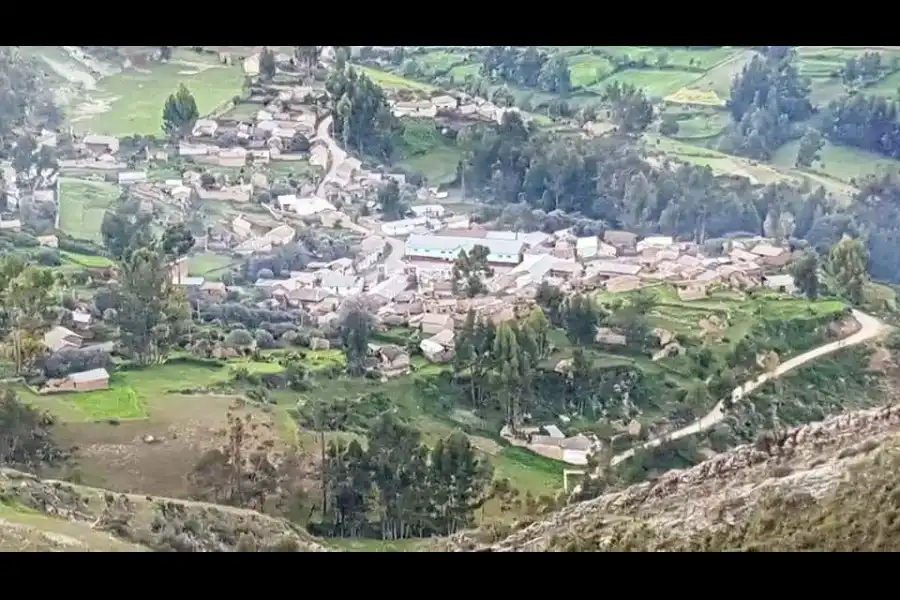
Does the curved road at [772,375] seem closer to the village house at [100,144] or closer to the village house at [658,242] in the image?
the village house at [658,242]

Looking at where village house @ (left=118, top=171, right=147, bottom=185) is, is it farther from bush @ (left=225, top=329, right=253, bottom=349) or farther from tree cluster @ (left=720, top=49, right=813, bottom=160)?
tree cluster @ (left=720, top=49, right=813, bottom=160)

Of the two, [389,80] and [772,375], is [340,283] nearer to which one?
[389,80]

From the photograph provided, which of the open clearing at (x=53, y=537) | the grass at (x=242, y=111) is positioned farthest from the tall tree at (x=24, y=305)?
the grass at (x=242, y=111)

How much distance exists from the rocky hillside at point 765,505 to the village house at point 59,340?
125 cm

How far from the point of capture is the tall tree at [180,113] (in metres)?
3.37

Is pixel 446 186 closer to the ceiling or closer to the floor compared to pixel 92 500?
closer to the ceiling

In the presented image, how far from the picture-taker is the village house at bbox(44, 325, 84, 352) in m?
3.36

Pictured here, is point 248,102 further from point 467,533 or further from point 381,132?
point 467,533

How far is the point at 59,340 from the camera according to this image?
3.36 m

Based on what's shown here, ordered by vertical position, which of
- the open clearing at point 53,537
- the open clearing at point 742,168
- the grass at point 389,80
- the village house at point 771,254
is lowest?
the open clearing at point 53,537

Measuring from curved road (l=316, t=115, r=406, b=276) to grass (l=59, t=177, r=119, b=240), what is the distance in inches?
24.4

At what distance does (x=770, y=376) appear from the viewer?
3.38 m
